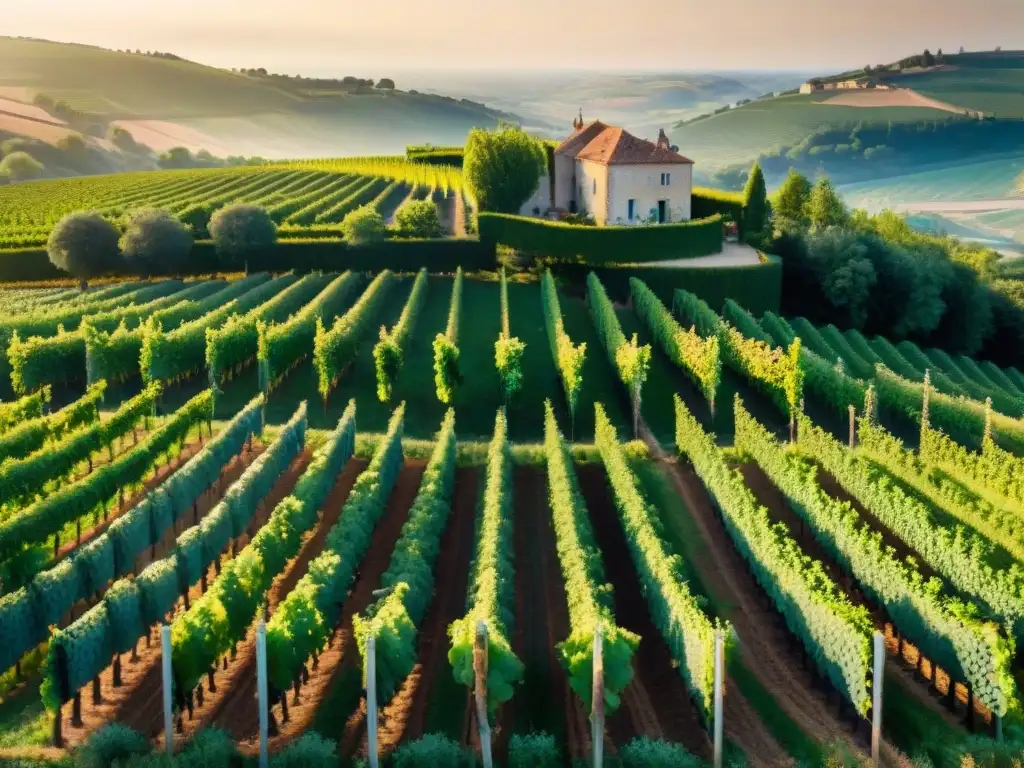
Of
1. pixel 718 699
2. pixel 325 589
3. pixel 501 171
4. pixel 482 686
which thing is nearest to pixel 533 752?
pixel 482 686

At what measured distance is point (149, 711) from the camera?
1730 cm

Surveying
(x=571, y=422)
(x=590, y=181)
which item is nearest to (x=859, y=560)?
(x=571, y=422)

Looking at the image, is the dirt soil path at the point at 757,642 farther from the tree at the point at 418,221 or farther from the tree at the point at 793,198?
the tree at the point at 793,198

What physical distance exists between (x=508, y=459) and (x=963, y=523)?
36.1 feet

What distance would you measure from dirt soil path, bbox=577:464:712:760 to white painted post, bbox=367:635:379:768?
12.8 feet

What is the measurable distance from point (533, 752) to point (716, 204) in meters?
55.9

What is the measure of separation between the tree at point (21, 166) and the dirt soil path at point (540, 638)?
115921 millimetres

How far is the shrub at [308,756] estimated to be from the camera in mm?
14719

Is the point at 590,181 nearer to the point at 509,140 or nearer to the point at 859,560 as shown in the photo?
the point at 509,140

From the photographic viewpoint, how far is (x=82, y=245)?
54844 mm

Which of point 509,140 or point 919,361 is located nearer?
point 919,361

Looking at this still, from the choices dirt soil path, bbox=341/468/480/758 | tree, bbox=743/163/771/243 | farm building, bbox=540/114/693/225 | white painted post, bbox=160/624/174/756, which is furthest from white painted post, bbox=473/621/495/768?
tree, bbox=743/163/771/243

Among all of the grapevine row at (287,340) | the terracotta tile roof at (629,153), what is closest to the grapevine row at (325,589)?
the grapevine row at (287,340)

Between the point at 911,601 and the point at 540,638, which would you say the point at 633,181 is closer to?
the point at 540,638
